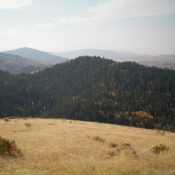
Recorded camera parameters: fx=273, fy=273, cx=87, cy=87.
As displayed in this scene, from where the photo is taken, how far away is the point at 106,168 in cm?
1867

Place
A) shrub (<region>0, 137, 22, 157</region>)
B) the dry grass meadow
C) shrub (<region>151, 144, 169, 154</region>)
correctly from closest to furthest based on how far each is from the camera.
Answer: the dry grass meadow < shrub (<region>0, 137, 22, 157</region>) < shrub (<region>151, 144, 169, 154</region>)

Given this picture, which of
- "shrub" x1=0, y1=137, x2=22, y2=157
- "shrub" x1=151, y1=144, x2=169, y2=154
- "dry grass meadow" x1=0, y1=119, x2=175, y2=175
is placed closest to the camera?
"dry grass meadow" x1=0, y1=119, x2=175, y2=175

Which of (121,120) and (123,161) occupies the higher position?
(123,161)

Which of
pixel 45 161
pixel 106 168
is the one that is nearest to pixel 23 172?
pixel 45 161

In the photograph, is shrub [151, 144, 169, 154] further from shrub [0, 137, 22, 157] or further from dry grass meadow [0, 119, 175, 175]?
shrub [0, 137, 22, 157]

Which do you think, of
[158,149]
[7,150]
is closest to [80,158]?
[7,150]

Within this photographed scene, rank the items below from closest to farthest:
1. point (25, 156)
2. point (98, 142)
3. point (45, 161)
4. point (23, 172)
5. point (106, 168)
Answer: point (23, 172), point (106, 168), point (45, 161), point (25, 156), point (98, 142)

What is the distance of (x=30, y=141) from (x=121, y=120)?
159533 millimetres

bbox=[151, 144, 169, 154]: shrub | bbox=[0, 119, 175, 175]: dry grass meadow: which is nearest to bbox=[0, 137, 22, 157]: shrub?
bbox=[0, 119, 175, 175]: dry grass meadow

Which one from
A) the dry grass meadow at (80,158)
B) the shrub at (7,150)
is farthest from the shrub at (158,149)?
the shrub at (7,150)

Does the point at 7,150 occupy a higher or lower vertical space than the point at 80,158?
higher

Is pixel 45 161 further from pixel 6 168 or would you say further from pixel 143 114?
pixel 143 114

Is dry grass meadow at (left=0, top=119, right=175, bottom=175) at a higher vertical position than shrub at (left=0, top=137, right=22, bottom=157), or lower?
lower

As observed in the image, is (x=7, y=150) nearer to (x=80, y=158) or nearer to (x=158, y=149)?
(x=80, y=158)
